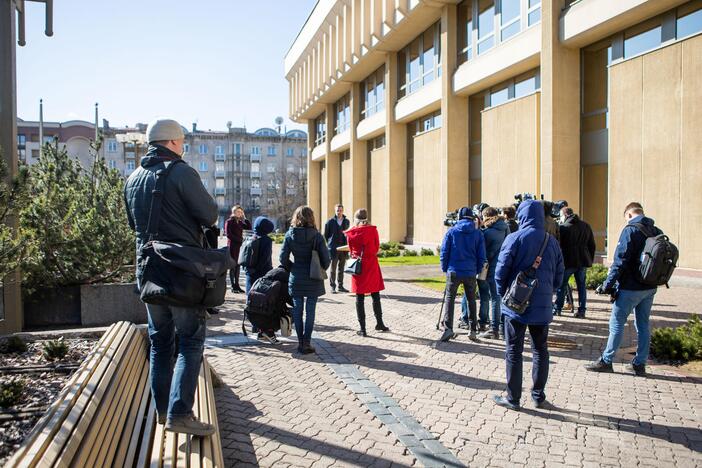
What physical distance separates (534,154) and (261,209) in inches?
2878

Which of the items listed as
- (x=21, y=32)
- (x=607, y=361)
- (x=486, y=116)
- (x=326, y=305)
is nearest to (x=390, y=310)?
(x=326, y=305)

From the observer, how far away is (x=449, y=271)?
8211 mm

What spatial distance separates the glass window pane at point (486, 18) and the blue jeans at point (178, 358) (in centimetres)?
2144

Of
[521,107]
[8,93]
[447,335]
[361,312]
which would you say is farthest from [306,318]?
[521,107]

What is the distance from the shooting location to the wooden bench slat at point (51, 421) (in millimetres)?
2218

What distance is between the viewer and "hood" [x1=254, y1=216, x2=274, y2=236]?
8.60 meters

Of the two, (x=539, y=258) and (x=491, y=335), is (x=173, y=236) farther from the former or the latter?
(x=491, y=335)

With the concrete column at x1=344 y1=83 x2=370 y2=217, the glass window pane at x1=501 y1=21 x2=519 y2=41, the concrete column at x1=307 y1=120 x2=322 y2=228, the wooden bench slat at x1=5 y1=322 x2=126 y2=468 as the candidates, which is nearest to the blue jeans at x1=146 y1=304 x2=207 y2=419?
the wooden bench slat at x1=5 y1=322 x2=126 y2=468

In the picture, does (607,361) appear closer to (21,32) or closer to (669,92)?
(21,32)

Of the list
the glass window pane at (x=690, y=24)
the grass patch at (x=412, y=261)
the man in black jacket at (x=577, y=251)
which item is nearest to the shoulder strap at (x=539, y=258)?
the man in black jacket at (x=577, y=251)

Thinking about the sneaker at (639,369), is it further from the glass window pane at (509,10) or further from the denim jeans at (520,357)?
the glass window pane at (509,10)

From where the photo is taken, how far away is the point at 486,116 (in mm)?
23281

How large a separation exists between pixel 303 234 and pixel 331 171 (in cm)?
3712

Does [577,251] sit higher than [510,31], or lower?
lower
